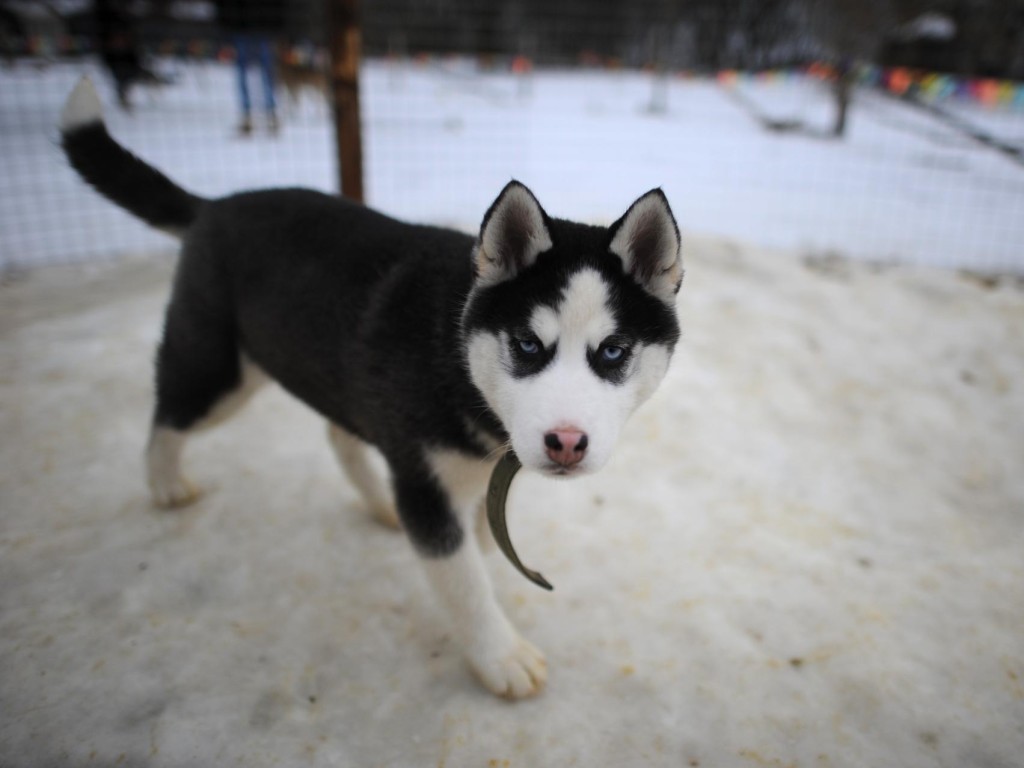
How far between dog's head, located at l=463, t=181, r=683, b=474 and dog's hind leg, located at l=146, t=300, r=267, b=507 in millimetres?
1124

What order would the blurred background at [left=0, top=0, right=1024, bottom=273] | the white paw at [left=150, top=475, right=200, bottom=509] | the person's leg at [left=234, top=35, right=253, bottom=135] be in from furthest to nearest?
1. the person's leg at [left=234, top=35, right=253, bottom=135]
2. the blurred background at [left=0, top=0, right=1024, bottom=273]
3. the white paw at [left=150, top=475, right=200, bottom=509]

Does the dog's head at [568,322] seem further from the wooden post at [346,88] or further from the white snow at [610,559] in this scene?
the wooden post at [346,88]

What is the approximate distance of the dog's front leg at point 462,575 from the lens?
2.00 metres

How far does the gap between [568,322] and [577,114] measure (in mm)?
10627

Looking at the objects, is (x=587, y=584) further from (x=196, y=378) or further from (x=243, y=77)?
(x=243, y=77)

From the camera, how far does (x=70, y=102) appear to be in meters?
2.43

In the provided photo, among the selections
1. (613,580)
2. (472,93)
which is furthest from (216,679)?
(472,93)

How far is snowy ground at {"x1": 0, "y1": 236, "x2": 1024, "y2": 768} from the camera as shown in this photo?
1.97 metres

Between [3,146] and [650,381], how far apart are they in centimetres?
796

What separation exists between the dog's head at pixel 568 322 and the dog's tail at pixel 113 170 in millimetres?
1477

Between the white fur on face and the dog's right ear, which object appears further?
the dog's right ear

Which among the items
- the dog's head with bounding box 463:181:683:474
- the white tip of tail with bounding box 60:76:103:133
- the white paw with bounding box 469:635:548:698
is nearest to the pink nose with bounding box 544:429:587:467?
the dog's head with bounding box 463:181:683:474

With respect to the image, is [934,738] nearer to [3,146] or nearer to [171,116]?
[3,146]

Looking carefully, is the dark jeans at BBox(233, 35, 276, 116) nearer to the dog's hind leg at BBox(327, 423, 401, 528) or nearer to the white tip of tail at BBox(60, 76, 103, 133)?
the white tip of tail at BBox(60, 76, 103, 133)
